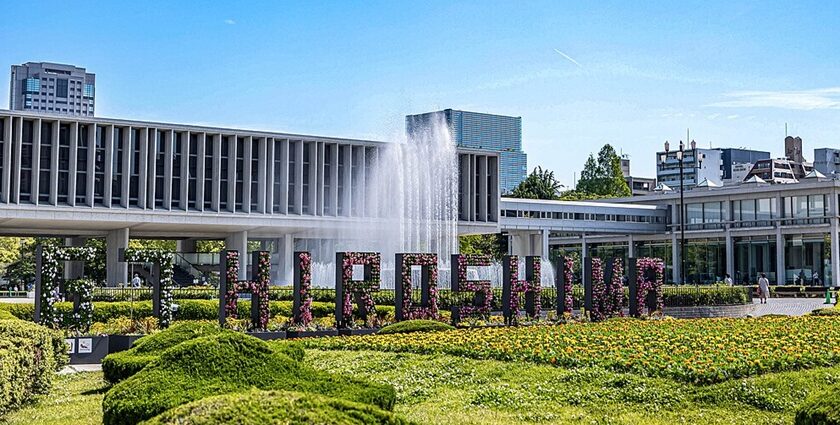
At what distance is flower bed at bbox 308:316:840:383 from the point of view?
45.6ft

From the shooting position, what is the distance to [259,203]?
57188 mm

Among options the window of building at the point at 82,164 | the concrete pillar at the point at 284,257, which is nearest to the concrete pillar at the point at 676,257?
the concrete pillar at the point at 284,257

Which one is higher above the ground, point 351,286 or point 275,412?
point 351,286

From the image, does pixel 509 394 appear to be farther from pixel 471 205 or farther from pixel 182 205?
pixel 471 205

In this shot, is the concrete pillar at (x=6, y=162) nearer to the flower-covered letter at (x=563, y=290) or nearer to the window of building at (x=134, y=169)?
the window of building at (x=134, y=169)

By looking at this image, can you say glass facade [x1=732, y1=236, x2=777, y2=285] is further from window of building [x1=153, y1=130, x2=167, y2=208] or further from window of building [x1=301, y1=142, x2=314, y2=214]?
window of building [x1=153, y1=130, x2=167, y2=208]

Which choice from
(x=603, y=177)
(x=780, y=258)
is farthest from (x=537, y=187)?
(x=780, y=258)

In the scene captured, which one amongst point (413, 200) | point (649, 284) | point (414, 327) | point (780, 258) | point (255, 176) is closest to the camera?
point (414, 327)

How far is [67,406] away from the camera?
509 inches

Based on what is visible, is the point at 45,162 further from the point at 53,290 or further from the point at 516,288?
the point at 516,288

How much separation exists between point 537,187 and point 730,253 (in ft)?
90.4

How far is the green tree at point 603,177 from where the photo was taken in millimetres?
105250

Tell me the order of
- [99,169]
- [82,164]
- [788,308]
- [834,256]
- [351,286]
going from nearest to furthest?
1. [351,286]
2. [788,308]
3. [82,164]
4. [99,169]
5. [834,256]

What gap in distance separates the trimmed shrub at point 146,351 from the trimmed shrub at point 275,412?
720cm
